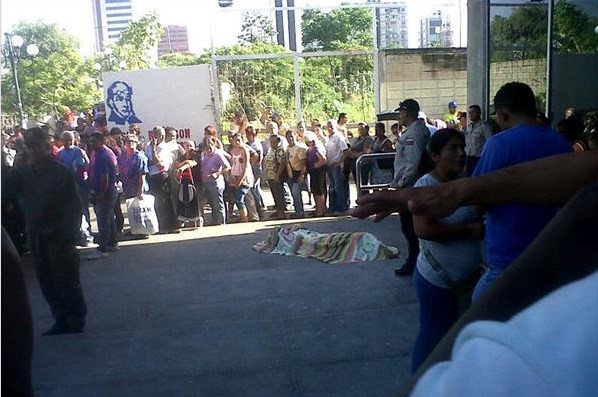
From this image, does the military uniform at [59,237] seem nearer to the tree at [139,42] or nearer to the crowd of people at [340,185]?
the crowd of people at [340,185]

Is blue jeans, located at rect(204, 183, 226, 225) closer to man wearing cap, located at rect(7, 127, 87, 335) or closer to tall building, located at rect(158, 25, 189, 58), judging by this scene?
man wearing cap, located at rect(7, 127, 87, 335)

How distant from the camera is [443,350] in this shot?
0.85m

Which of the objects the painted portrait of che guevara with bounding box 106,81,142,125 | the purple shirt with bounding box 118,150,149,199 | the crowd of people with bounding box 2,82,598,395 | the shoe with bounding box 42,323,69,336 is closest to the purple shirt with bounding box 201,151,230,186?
the crowd of people with bounding box 2,82,598,395

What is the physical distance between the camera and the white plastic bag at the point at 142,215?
27.6 feet

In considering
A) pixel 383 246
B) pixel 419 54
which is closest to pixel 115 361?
pixel 383 246

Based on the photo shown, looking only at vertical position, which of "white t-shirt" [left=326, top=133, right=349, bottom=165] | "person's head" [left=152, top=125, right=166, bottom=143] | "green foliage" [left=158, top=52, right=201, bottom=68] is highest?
"green foliage" [left=158, top=52, right=201, bottom=68]

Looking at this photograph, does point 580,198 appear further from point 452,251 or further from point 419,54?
point 419,54

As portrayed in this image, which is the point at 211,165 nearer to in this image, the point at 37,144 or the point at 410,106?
the point at 410,106

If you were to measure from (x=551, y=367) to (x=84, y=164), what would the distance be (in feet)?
22.2

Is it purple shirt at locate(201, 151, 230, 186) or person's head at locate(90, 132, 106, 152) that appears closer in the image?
person's head at locate(90, 132, 106, 152)

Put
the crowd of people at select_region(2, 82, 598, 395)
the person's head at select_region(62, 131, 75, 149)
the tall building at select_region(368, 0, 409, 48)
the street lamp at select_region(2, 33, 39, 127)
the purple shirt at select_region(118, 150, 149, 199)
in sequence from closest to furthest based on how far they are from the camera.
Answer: the crowd of people at select_region(2, 82, 598, 395) < the street lamp at select_region(2, 33, 39, 127) < the person's head at select_region(62, 131, 75, 149) < the purple shirt at select_region(118, 150, 149, 199) < the tall building at select_region(368, 0, 409, 48)

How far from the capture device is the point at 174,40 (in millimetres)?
17656

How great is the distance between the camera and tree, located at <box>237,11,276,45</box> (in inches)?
499

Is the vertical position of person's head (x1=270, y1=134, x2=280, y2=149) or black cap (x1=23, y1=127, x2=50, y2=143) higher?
black cap (x1=23, y1=127, x2=50, y2=143)
